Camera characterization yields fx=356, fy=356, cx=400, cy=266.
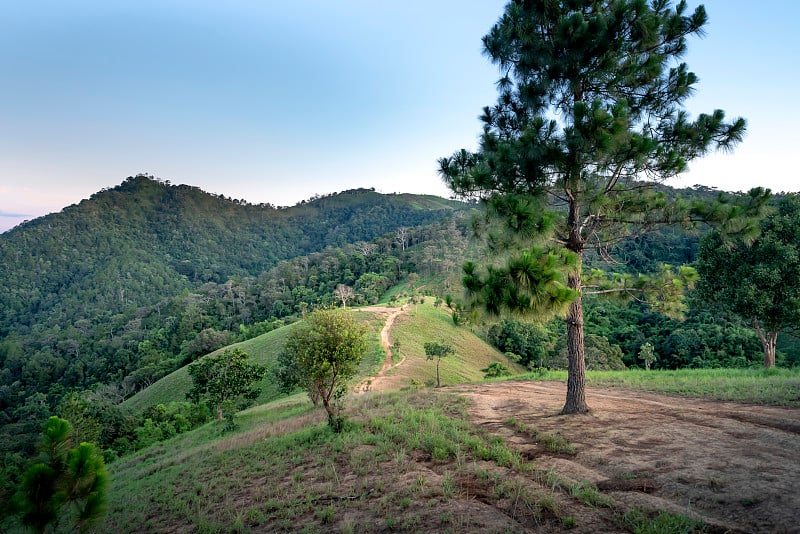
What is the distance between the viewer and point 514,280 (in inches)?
266

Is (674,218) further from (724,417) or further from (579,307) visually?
(724,417)

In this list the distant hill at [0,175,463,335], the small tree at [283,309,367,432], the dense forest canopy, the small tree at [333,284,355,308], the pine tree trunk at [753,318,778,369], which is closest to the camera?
the small tree at [283,309,367,432]

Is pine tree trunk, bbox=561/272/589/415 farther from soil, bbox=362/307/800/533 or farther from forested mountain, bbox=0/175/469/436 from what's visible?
forested mountain, bbox=0/175/469/436

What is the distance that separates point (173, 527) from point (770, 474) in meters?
9.78

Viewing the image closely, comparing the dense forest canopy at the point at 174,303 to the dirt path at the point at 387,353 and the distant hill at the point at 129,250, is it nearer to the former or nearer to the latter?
the distant hill at the point at 129,250

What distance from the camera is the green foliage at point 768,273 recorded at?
1405 cm

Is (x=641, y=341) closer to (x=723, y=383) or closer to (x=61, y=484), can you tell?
(x=723, y=383)

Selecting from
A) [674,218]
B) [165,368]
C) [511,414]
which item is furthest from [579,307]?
[165,368]

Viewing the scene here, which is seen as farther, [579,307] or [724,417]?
[579,307]

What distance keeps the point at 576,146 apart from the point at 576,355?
5039 millimetres

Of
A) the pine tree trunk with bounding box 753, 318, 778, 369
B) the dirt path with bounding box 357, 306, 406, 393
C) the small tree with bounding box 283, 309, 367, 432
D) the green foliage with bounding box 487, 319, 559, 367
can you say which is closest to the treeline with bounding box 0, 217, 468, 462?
the dirt path with bounding box 357, 306, 406, 393

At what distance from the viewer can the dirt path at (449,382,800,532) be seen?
4.52m

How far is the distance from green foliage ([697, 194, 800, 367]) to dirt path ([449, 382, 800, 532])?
7.75 m

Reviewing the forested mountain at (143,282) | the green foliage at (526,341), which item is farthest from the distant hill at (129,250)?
the green foliage at (526,341)
